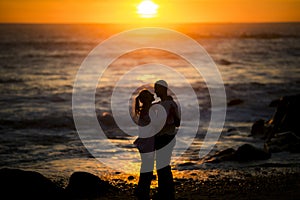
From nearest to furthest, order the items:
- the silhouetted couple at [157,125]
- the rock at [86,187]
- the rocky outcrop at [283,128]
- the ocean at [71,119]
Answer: the silhouetted couple at [157,125] → the rock at [86,187] → the ocean at [71,119] → the rocky outcrop at [283,128]

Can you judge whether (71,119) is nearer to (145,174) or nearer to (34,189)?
(34,189)

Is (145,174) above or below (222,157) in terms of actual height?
above

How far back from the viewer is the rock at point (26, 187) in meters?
7.74

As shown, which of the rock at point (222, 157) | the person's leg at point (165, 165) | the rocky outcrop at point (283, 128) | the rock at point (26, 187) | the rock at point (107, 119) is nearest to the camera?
the person's leg at point (165, 165)

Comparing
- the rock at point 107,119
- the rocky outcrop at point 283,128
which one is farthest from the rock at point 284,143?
the rock at point 107,119

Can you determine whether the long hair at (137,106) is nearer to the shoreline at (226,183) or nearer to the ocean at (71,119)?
the shoreline at (226,183)

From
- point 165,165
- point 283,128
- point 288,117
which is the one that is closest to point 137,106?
point 165,165

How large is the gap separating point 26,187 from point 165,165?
2733 millimetres

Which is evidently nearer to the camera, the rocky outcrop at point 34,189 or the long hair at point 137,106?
the long hair at point 137,106

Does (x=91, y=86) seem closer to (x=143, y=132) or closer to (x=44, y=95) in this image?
(x=44, y=95)

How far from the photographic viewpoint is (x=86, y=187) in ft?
28.2

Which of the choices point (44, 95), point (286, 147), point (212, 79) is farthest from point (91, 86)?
point (286, 147)

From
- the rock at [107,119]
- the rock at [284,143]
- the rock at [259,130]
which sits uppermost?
the rock at [107,119]

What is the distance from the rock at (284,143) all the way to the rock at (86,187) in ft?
20.4
